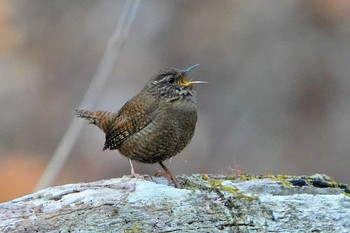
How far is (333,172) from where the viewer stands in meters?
9.64

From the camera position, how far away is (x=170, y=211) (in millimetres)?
Result: 4020

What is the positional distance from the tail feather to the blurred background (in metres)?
3.21

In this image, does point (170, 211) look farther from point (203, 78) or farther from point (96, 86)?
point (203, 78)

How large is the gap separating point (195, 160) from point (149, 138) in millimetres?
4543

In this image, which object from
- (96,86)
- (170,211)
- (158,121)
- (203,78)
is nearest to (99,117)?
(158,121)

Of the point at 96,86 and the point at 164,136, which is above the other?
the point at 164,136

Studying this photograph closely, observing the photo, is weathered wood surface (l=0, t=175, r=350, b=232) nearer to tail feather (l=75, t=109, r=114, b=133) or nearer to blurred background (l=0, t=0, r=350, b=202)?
tail feather (l=75, t=109, r=114, b=133)

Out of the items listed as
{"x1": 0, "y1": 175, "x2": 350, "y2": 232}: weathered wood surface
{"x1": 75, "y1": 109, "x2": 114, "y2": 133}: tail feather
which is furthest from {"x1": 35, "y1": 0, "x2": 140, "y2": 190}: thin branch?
{"x1": 75, "y1": 109, "x2": 114, "y2": 133}: tail feather

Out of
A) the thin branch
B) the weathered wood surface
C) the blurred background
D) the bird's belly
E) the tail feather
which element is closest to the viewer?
the thin branch

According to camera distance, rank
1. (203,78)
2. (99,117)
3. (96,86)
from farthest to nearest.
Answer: (203,78)
(99,117)
(96,86)

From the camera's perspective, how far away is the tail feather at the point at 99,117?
19.3ft

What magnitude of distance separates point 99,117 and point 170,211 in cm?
211

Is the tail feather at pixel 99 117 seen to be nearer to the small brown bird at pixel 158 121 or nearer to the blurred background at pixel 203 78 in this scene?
the small brown bird at pixel 158 121

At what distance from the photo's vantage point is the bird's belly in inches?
201
